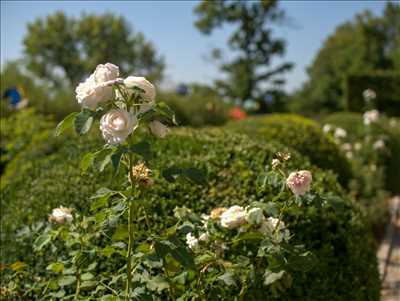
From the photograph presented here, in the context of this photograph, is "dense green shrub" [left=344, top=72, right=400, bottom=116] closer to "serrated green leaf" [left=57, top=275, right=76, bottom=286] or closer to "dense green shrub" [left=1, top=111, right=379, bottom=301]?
"dense green shrub" [left=1, top=111, right=379, bottom=301]

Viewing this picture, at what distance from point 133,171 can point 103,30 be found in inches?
1764

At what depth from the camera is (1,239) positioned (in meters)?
2.99

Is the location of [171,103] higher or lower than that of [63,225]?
higher

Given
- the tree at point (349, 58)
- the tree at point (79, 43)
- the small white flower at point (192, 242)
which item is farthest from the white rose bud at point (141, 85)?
the tree at point (79, 43)

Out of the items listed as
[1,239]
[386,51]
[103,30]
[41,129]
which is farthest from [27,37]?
[1,239]

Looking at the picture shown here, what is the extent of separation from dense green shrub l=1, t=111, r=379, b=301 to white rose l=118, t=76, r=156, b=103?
69 cm

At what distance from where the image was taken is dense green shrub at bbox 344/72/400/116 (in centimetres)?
2056

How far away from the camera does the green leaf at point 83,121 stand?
1546mm

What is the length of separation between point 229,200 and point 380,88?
19406 millimetres

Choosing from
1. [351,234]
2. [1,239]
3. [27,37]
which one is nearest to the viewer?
[351,234]

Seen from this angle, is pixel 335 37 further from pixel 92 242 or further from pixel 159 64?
pixel 92 242

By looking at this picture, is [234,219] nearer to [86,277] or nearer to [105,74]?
[86,277]

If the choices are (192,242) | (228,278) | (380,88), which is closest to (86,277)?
(192,242)

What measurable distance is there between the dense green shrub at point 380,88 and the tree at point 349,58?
1258 centimetres
